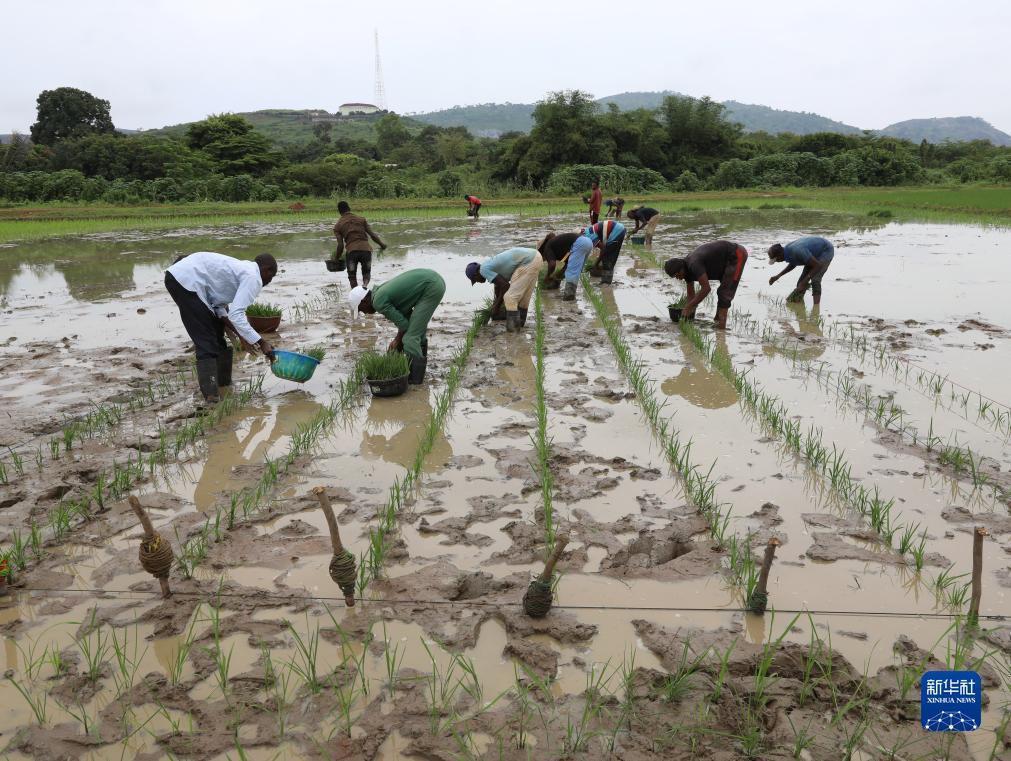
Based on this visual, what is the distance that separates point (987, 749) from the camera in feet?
6.47

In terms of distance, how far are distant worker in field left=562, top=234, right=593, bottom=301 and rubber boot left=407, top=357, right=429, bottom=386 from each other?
3697mm

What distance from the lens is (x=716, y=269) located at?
7211 mm

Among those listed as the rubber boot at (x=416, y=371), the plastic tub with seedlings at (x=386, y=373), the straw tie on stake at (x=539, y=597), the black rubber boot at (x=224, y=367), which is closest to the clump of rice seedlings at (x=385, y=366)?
the plastic tub with seedlings at (x=386, y=373)

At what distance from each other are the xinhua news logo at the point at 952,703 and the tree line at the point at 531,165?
30.5 metres

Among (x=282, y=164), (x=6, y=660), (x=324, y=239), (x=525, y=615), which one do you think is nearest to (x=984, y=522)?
(x=525, y=615)

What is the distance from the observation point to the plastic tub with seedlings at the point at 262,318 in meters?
6.68

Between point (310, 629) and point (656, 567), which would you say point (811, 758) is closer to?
point (656, 567)

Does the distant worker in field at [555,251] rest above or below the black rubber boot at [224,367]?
above

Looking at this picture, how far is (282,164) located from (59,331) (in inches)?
1211

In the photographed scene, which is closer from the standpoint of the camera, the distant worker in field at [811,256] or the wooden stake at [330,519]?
the wooden stake at [330,519]

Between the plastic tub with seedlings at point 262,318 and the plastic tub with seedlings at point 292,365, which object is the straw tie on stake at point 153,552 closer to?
the plastic tub with seedlings at point 292,365

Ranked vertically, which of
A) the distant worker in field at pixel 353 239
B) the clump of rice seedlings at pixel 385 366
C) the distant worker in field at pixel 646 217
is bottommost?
the clump of rice seedlings at pixel 385 366

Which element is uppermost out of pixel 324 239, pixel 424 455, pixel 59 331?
pixel 324 239

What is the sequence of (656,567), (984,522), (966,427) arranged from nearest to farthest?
1. (656,567)
2. (984,522)
3. (966,427)
